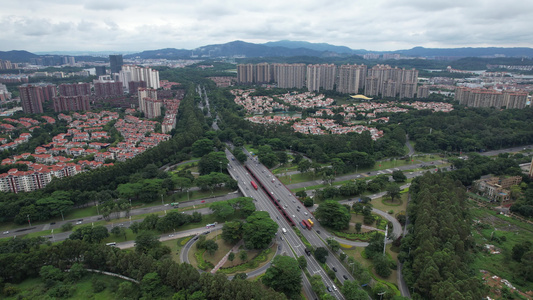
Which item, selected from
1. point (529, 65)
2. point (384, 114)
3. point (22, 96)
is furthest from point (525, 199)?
point (529, 65)

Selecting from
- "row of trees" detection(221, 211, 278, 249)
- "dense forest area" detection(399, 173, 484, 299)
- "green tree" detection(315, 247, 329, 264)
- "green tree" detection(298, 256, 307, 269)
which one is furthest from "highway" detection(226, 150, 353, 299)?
"dense forest area" detection(399, 173, 484, 299)

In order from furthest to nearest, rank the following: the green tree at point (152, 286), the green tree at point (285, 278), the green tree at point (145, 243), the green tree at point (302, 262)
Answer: the green tree at point (145, 243)
the green tree at point (302, 262)
the green tree at point (285, 278)
the green tree at point (152, 286)

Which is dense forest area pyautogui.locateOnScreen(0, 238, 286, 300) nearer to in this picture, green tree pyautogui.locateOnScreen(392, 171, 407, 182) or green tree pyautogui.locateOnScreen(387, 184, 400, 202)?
green tree pyautogui.locateOnScreen(387, 184, 400, 202)

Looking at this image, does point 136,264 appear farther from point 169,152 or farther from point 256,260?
point 169,152

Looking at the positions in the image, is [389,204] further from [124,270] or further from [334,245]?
[124,270]

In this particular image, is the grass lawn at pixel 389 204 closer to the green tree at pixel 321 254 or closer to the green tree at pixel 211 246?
the green tree at pixel 321 254

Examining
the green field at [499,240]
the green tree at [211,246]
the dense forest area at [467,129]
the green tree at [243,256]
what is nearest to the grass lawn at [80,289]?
the green tree at [211,246]
